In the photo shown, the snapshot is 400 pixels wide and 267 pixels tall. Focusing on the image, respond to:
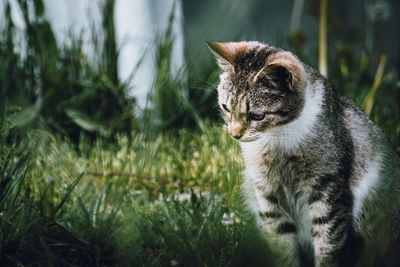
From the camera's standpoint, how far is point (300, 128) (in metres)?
1.38

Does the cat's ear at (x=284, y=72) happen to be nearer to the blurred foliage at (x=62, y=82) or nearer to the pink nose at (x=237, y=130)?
the pink nose at (x=237, y=130)

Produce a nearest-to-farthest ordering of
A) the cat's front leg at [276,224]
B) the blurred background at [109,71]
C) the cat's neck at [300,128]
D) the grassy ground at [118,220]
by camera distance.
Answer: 1. the grassy ground at [118,220]
2. the cat's neck at [300,128]
3. the cat's front leg at [276,224]
4. the blurred background at [109,71]

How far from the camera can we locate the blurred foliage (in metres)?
2.52

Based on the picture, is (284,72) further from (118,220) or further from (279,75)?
(118,220)

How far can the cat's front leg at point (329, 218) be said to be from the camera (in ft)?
4.39

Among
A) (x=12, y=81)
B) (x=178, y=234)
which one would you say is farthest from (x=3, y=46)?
(x=178, y=234)

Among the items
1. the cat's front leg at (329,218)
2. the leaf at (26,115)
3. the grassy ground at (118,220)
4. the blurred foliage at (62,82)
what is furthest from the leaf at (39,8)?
the cat's front leg at (329,218)

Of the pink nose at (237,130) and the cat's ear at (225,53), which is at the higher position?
the cat's ear at (225,53)

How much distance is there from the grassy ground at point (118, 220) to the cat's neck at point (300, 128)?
31 cm

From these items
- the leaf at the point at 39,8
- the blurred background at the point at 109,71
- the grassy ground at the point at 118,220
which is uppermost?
the leaf at the point at 39,8

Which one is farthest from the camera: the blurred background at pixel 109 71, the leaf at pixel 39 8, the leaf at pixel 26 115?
the leaf at pixel 39 8

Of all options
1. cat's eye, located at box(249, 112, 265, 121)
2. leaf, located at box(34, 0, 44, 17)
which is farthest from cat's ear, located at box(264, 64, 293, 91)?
leaf, located at box(34, 0, 44, 17)

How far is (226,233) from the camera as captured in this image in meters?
1.41

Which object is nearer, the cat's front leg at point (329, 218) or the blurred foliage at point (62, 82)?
the cat's front leg at point (329, 218)
